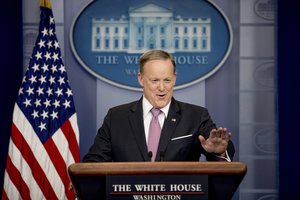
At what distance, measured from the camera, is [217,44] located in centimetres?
403

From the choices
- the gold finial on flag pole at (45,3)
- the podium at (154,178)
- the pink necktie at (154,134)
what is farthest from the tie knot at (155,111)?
the gold finial on flag pole at (45,3)

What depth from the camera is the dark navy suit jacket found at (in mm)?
1978

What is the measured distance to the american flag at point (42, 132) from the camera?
368 cm

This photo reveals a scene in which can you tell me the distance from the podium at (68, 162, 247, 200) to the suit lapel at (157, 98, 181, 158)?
0.48 metres

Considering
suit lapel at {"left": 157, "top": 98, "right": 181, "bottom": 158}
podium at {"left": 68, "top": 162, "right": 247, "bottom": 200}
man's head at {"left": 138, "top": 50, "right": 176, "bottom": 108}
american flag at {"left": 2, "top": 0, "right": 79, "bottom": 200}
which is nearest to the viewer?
podium at {"left": 68, "top": 162, "right": 247, "bottom": 200}

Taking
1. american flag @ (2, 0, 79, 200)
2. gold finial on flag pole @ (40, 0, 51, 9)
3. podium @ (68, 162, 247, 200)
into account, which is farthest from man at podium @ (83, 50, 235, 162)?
gold finial on flag pole @ (40, 0, 51, 9)

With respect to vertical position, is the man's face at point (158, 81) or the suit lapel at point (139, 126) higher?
the man's face at point (158, 81)

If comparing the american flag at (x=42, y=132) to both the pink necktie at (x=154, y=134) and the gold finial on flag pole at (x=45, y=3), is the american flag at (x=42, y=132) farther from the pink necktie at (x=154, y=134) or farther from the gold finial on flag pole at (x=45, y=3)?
the pink necktie at (x=154, y=134)

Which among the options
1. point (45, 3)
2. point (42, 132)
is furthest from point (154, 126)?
point (45, 3)

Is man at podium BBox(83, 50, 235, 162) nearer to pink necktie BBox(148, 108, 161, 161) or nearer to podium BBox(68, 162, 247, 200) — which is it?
pink necktie BBox(148, 108, 161, 161)

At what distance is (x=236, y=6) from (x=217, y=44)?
0.34m

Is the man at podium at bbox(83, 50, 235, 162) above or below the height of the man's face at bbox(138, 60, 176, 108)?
below
